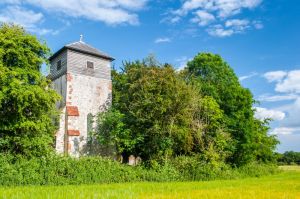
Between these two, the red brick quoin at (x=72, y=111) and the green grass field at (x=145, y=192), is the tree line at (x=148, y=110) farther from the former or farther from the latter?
the green grass field at (x=145, y=192)

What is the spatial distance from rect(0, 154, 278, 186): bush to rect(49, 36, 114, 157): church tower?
6733 mm

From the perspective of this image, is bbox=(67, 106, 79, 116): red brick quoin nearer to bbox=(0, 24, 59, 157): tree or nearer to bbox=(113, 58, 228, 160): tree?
bbox=(113, 58, 228, 160): tree

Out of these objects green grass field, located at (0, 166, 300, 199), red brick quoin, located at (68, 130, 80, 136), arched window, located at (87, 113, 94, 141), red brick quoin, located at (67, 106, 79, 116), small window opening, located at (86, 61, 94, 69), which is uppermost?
small window opening, located at (86, 61, 94, 69)

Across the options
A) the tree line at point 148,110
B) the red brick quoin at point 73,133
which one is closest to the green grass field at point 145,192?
the tree line at point 148,110

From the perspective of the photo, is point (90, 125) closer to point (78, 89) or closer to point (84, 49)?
point (78, 89)

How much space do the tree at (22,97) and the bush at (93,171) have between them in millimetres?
1587

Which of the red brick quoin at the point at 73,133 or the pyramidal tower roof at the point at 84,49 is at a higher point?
the pyramidal tower roof at the point at 84,49

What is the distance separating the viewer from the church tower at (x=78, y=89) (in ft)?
105

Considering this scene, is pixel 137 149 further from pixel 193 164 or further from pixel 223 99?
pixel 223 99

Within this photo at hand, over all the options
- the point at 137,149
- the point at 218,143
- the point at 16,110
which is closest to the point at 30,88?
the point at 16,110

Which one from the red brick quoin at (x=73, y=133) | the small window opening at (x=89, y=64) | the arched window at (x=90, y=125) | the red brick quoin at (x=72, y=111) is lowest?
the red brick quoin at (x=73, y=133)

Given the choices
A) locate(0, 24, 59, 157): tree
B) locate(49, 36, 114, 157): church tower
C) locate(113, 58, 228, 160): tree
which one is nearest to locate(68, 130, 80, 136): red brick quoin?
locate(49, 36, 114, 157): church tower

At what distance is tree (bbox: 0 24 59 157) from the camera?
78.7 feet

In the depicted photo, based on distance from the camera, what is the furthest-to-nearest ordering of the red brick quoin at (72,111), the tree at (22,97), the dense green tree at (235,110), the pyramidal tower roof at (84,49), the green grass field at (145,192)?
the dense green tree at (235,110) < the pyramidal tower roof at (84,49) < the red brick quoin at (72,111) < the tree at (22,97) < the green grass field at (145,192)
